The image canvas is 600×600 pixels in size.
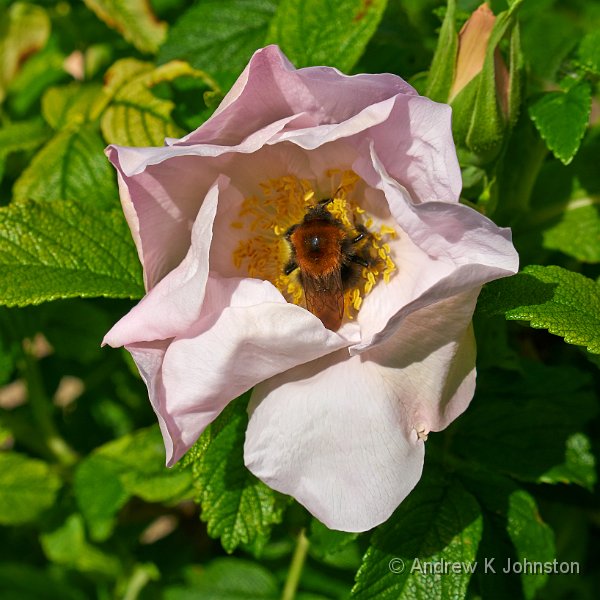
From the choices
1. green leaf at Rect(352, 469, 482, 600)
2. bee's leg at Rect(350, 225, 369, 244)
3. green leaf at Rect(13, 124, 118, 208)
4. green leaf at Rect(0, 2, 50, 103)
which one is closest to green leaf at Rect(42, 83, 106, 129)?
green leaf at Rect(13, 124, 118, 208)

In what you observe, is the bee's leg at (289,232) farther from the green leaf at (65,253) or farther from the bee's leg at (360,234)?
the green leaf at (65,253)

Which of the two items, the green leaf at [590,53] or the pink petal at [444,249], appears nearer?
the pink petal at [444,249]

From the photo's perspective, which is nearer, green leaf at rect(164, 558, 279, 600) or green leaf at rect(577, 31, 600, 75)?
green leaf at rect(577, 31, 600, 75)

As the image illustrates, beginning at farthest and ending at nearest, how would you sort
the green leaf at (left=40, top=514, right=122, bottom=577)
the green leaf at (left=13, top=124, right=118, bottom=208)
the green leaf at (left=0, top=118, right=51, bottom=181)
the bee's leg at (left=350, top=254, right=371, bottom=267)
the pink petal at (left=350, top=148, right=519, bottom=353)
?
the green leaf at (left=40, top=514, right=122, bottom=577)
the green leaf at (left=0, top=118, right=51, bottom=181)
the green leaf at (left=13, top=124, right=118, bottom=208)
the bee's leg at (left=350, top=254, right=371, bottom=267)
the pink petal at (left=350, top=148, right=519, bottom=353)

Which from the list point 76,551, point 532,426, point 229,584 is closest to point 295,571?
point 229,584

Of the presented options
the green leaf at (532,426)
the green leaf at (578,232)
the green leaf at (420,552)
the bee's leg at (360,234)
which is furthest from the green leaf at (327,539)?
the green leaf at (578,232)

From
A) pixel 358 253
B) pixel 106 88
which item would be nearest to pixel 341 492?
pixel 358 253

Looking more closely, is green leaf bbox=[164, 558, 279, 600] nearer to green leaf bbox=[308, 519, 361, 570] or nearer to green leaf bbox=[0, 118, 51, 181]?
green leaf bbox=[308, 519, 361, 570]

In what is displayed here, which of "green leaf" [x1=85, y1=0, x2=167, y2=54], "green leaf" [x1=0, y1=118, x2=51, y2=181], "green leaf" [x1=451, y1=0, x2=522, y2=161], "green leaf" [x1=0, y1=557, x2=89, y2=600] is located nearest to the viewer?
"green leaf" [x1=451, y1=0, x2=522, y2=161]
